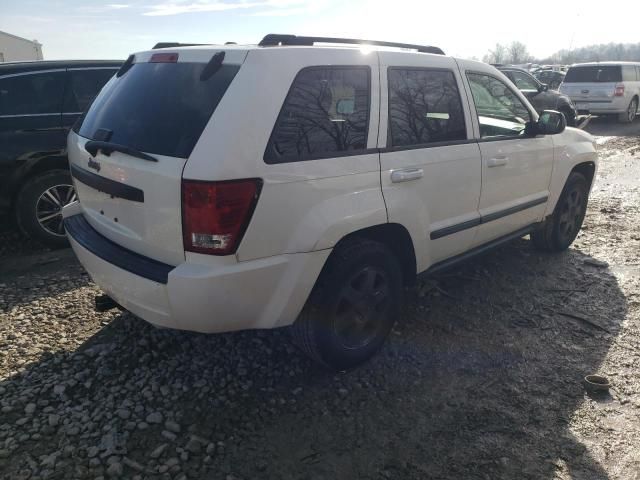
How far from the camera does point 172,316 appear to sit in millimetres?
2467

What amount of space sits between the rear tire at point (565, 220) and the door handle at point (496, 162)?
1212mm

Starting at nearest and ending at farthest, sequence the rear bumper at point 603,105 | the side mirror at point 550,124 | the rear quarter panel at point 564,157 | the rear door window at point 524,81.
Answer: the side mirror at point 550,124
the rear quarter panel at point 564,157
the rear door window at point 524,81
the rear bumper at point 603,105

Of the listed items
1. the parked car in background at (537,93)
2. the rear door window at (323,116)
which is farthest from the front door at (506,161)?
the parked car in background at (537,93)

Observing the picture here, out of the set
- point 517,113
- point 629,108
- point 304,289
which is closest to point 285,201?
point 304,289

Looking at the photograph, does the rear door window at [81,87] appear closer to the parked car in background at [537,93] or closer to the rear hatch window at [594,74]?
the parked car in background at [537,93]

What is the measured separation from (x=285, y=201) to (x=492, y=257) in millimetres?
3173

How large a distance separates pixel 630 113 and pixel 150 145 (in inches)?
700

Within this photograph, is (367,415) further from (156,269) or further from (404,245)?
(156,269)

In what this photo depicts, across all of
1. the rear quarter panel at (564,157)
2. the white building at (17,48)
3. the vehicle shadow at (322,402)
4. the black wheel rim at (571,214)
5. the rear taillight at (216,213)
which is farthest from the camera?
the white building at (17,48)

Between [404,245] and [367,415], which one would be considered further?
[404,245]

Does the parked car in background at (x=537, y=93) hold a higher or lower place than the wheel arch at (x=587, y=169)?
higher

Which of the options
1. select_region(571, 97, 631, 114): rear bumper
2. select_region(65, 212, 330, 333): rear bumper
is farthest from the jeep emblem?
select_region(571, 97, 631, 114): rear bumper

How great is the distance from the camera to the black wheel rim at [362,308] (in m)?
2.97

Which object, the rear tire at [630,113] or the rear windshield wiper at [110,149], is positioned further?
the rear tire at [630,113]
